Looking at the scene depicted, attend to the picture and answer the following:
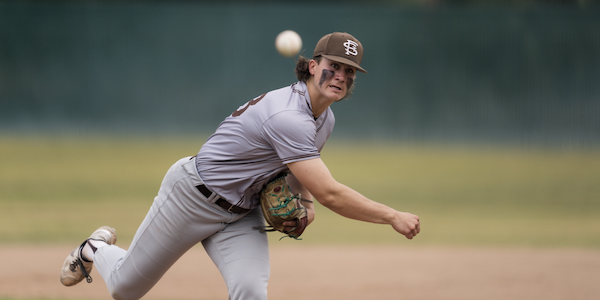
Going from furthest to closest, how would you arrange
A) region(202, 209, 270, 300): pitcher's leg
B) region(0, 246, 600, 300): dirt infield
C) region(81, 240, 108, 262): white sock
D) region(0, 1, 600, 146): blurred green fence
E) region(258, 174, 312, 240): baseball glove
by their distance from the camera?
1. region(0, 1, 600, 146): blurred green fence
2. region(0, 246, 600, 300): dirt infield
3. region(81, 240, 108, 262): white sock
4. region(258, 174, 312, 240): baseball glove
5. region(202, 209, 270, 300): pitcher's leg

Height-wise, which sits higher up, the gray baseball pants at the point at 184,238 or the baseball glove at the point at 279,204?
the baseball glove at the point at 279,204

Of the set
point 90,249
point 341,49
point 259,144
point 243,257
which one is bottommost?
point 90,249

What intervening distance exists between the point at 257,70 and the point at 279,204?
600 inches

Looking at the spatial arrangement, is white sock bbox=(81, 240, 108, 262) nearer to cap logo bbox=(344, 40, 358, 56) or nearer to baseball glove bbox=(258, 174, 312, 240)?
baseball glove bbox=(258, 174, 312, 240)

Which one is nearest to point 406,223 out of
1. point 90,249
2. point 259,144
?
point 259,144

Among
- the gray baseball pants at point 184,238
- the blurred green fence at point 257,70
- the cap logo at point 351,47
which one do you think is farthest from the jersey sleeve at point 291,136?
the blurred green fence at point 257,70

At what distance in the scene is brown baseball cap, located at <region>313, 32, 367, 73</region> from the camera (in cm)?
346

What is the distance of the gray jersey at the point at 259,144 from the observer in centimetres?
333

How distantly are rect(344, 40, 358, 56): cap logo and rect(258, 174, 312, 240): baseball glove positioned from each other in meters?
0.81

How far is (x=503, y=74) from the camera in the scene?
730 inches

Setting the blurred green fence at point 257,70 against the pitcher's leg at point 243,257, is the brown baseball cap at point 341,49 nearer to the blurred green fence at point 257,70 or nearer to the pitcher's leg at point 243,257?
the pitcher's leg at point 243,257

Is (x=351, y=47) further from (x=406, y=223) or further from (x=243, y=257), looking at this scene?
(x=243, y=257)

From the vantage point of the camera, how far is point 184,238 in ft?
12.0

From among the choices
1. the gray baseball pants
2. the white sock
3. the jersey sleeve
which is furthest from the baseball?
the jersey sleeve
